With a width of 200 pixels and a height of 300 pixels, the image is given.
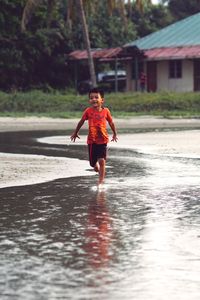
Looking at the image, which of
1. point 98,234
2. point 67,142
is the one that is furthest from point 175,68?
point 98,234

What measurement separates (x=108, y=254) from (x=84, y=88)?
1791 inches

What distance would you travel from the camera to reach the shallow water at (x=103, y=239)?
6.47 meters

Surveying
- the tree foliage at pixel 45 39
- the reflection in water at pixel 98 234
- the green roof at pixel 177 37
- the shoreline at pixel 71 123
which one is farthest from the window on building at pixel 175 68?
the reflection in water at pixel 98 234

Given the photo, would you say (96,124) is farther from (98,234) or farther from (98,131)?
(98,234)

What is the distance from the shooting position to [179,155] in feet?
62.3

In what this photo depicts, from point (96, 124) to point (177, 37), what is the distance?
39.2 metres

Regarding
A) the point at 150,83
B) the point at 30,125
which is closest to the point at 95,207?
the point at 30,125

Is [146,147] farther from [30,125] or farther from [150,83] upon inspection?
[150,83]

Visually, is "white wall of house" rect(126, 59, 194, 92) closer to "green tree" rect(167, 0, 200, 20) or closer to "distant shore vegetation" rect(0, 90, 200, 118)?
"distant shore vegetation" rect(0, 90, 200, 118)

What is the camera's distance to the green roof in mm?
50219

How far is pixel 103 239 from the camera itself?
8.52 meters

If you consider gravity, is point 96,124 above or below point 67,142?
above

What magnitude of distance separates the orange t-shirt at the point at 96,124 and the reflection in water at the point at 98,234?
74.3 inches

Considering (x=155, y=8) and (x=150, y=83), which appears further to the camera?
(x=155, y=8)
